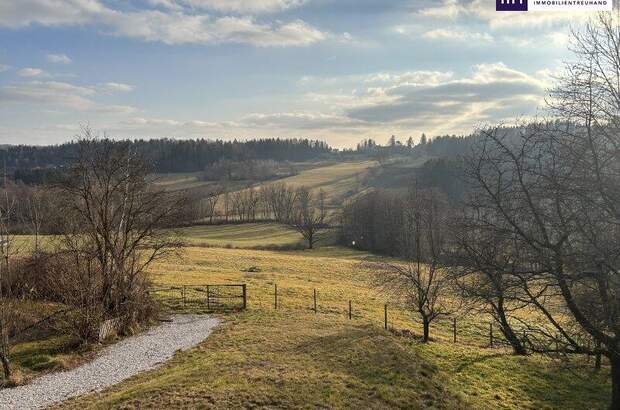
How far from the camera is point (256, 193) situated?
12506cm

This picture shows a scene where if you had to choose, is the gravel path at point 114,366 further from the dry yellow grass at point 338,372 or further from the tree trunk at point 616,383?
the tree trunk at point 616,383

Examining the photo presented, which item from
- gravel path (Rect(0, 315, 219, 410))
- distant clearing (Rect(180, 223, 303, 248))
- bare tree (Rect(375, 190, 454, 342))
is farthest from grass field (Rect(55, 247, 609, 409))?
distant clearing (Rect(180, 223, 303, 248))

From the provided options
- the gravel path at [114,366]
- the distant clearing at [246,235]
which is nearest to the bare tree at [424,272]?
the gravel path at [114,366]

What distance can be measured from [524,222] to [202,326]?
1729 centimetres

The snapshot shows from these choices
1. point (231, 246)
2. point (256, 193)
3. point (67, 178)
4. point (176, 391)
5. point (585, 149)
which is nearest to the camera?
point (585, 149)

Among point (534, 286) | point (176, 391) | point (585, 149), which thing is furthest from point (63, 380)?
point (585, 149)

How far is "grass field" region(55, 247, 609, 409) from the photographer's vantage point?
13.7 m

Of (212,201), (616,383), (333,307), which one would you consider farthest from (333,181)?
(616,383)

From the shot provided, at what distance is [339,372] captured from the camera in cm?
1628

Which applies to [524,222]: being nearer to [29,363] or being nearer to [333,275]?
[29,363]

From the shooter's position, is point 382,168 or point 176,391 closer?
point 176,391

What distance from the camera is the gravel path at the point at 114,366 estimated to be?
14.9m

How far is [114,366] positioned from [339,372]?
9081 millimetres

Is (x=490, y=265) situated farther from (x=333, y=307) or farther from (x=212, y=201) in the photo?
(x=212, y=201)
